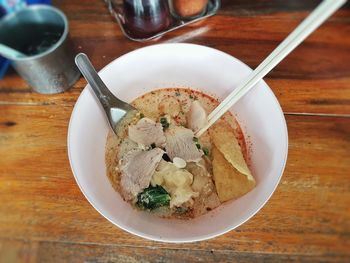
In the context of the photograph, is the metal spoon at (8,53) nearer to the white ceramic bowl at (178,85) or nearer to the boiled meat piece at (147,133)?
the white ceramic bowl at (178,85)

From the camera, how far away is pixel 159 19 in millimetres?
917

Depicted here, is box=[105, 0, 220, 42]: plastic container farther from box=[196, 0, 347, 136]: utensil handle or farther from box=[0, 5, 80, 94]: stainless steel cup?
box=[196, 0, 347, 136]: utensil handle

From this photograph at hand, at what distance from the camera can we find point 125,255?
0.74 m

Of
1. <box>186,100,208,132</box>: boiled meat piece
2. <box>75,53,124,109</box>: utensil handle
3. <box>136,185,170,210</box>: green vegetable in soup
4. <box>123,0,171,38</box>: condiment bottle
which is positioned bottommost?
<box>136,185,170,210</box>: green vegetable in soup

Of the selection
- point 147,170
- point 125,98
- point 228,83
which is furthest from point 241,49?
point 147,170

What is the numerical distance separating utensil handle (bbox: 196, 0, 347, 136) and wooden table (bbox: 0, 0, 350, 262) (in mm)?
211

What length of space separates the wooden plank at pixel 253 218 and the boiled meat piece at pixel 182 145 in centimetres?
17

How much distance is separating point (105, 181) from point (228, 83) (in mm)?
351

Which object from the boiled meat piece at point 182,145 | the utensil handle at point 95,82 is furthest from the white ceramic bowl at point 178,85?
the boiled meat piece at point 182,145

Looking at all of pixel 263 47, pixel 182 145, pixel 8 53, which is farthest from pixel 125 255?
pixel 263 47

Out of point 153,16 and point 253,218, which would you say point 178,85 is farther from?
point 253,218

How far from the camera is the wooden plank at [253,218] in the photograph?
2.44 ft

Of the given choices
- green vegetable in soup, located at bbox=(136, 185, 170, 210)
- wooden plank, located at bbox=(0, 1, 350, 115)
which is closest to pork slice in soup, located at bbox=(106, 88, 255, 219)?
green vegetable in soup, located at bbox=(136, 185, 170, 210)

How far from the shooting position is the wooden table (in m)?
0.74
